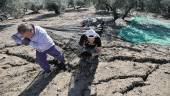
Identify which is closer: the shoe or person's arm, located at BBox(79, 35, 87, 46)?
the shoe

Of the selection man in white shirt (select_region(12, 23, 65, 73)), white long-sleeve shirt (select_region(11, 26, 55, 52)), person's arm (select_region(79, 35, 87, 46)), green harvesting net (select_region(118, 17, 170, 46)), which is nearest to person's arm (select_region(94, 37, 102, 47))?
person's arm (select_region(79, 35, 87, 46))

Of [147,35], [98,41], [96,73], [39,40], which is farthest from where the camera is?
[147,35]

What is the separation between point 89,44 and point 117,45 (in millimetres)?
1638

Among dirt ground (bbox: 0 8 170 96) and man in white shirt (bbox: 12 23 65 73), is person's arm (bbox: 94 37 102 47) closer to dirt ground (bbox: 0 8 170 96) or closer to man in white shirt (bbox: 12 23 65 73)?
dirt ground (bbox: 0 8 170 96)

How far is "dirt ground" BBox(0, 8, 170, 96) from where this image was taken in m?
5.77

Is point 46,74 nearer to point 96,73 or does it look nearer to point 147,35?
point 96,73

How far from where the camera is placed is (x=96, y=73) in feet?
21.0

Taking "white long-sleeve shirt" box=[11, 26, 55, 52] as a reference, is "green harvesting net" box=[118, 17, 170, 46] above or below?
below

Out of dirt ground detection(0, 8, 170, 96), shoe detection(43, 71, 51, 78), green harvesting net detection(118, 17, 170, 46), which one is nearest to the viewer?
dirt ground detection(0, 8, 170, 96)

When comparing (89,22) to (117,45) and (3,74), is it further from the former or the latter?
(3,74)

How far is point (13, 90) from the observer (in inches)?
235

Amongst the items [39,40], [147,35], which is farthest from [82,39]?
[147,35]

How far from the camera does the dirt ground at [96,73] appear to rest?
18.9ft

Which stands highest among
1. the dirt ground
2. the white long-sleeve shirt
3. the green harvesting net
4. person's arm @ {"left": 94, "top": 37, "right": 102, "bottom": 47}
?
the white long-sleeve shirt
